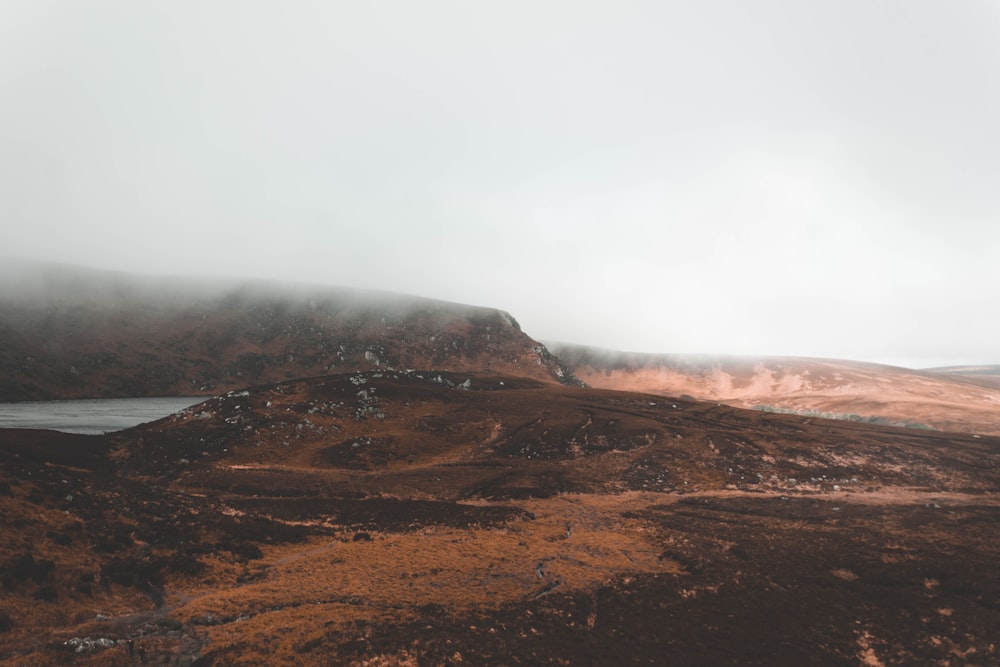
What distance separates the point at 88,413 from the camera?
112688 millimetres

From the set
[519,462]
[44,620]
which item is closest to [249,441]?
[519,462]

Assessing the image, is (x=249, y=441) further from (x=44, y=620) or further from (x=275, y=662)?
(x=275, y=662)

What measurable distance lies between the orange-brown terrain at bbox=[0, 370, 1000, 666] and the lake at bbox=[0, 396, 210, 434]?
3914 centimetres

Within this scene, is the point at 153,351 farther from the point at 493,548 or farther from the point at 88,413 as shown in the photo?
the point at 493,548

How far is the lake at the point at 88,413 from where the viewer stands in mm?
89812

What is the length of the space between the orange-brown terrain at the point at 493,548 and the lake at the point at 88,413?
39.1 m

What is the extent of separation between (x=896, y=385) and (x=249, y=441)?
22710 centimetres

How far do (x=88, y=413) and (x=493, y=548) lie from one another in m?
134

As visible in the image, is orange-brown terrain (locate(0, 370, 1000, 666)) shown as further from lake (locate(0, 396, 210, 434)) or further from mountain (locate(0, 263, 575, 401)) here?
mountain (locate(0, 263, 575, 401))

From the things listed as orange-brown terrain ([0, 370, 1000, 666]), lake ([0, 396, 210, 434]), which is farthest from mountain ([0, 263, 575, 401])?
orange-brown terrain ([0, 370, 1000, 666])

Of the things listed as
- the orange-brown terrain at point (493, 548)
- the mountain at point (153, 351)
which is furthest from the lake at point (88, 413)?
the orange-brown terrain at point (493, 548)

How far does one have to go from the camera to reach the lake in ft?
295

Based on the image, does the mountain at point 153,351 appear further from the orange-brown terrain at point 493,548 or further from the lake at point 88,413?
the orange-brown terrain at point 493,548

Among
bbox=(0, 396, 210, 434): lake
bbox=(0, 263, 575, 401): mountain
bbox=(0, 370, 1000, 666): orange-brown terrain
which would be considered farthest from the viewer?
Result: bbox=(0, 263, 575, 401): mountain
